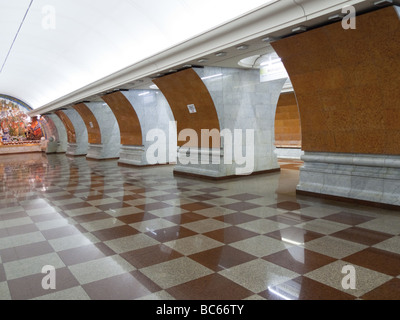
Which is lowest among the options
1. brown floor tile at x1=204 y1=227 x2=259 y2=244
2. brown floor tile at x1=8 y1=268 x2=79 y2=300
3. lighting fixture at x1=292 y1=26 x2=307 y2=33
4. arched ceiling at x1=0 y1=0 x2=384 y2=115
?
brown floor tile at x1=8 y1=268 x2=79 y2=300

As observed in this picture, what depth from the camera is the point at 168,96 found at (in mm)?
10656

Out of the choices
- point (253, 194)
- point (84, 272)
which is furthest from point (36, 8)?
point (84, 272)

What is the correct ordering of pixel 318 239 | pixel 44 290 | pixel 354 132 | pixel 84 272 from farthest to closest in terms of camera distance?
pixel 354 132 < pixel 318 239 < pixel 84 272 < pixel 44 290

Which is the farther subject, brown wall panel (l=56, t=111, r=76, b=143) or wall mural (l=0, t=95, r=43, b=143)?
wall mural (l=0, t=95, r=43, b=143)

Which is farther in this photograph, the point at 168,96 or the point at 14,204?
the point at 168,96

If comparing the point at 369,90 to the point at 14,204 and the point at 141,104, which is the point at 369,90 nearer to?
the point at 14,204

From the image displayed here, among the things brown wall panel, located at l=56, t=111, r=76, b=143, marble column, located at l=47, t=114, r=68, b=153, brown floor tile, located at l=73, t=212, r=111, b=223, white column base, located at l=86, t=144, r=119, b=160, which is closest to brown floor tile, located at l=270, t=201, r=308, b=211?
brown floor tile, located at l=73, t=212, r=111, b=223

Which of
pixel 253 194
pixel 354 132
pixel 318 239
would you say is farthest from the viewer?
pixel 253 194

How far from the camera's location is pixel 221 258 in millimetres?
3781

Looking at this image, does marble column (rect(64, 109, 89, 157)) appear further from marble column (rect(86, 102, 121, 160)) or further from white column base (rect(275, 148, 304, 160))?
white column base (rect(275, 148, 304, 160))

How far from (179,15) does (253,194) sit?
425 centimetres

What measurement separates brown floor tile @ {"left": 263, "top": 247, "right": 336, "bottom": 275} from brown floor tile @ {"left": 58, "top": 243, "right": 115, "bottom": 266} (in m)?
1.90

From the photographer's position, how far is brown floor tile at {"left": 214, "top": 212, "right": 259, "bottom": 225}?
207 inches

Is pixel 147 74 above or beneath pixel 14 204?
above
